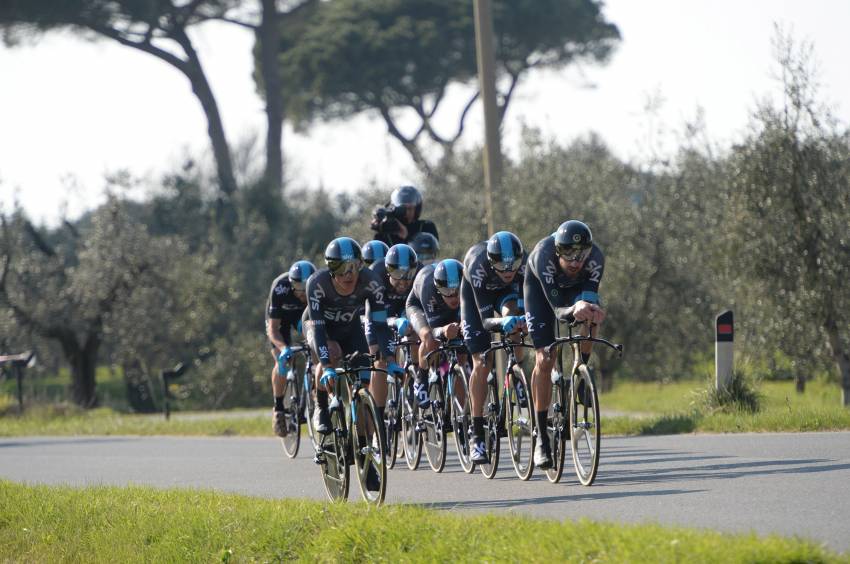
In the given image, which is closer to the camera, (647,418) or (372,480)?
(372,480)

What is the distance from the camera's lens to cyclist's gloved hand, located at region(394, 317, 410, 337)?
42.9ft

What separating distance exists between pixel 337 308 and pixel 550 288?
60.1 inches

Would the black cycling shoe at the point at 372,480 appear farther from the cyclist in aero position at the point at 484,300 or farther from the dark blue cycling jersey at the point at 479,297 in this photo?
the dark blue cycling jersey at the point at 479,297

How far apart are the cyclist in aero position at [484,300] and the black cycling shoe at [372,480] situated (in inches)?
70.0

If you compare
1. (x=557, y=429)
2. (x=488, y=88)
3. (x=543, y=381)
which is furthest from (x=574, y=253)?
(x=488, y=88)

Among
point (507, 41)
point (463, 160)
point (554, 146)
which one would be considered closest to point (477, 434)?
point (554, 146)

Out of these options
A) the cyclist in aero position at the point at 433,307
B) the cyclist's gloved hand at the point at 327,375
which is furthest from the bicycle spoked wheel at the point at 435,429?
the cyclist's gloved hand at the point at 327,375

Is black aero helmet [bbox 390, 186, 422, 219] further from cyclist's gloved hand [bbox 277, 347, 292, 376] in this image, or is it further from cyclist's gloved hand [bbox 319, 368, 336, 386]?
cyclist's gloved hand [bbox 319, 368, 336, 386]

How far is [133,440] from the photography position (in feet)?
Answer: 62.7

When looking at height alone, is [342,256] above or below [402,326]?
above

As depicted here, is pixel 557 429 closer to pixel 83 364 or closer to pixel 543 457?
pixel 543 457

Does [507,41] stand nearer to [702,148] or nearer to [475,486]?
[702,148]

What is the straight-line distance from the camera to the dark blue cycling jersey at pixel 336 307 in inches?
386

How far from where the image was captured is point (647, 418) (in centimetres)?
1511
